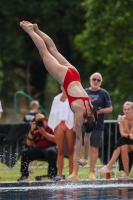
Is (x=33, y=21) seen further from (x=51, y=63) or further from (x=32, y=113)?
(x=51, y=63)

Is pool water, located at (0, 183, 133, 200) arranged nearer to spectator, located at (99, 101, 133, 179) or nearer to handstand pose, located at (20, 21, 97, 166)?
handstand pose, located at (20, 21, 97, 166)

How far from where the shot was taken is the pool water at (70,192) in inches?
446

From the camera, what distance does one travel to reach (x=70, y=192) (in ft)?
39.7

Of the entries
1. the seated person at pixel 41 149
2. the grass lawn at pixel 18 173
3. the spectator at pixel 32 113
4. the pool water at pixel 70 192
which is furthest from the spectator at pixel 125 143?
the spectator at pixel 32 113

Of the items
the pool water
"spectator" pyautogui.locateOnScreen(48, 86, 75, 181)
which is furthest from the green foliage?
the pool water

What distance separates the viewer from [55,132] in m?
15.2

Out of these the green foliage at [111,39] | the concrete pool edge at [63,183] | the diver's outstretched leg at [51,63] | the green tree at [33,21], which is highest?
the green tree at [33,21]

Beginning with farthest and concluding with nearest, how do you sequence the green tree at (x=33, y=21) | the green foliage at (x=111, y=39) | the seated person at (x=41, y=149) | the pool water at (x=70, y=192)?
1. the green tree at (x=33, y=21)
2. the green foliage at (x=111, y=39)
3. the seated person at (x=41, y=149)
4. the pool water at (x=70, y=192)

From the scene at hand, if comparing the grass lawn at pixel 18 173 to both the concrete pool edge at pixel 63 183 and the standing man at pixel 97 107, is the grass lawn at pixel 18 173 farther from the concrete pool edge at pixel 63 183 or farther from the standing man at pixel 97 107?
the concrete pool edge at pixel 63 183

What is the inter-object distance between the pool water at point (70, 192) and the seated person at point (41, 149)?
165 centimetres

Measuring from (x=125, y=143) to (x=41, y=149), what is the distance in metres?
1.69

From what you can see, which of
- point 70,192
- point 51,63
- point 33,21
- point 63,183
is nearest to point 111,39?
point 33,21

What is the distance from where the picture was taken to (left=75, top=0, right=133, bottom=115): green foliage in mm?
30969

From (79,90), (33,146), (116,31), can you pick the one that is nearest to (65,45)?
(116,31)
